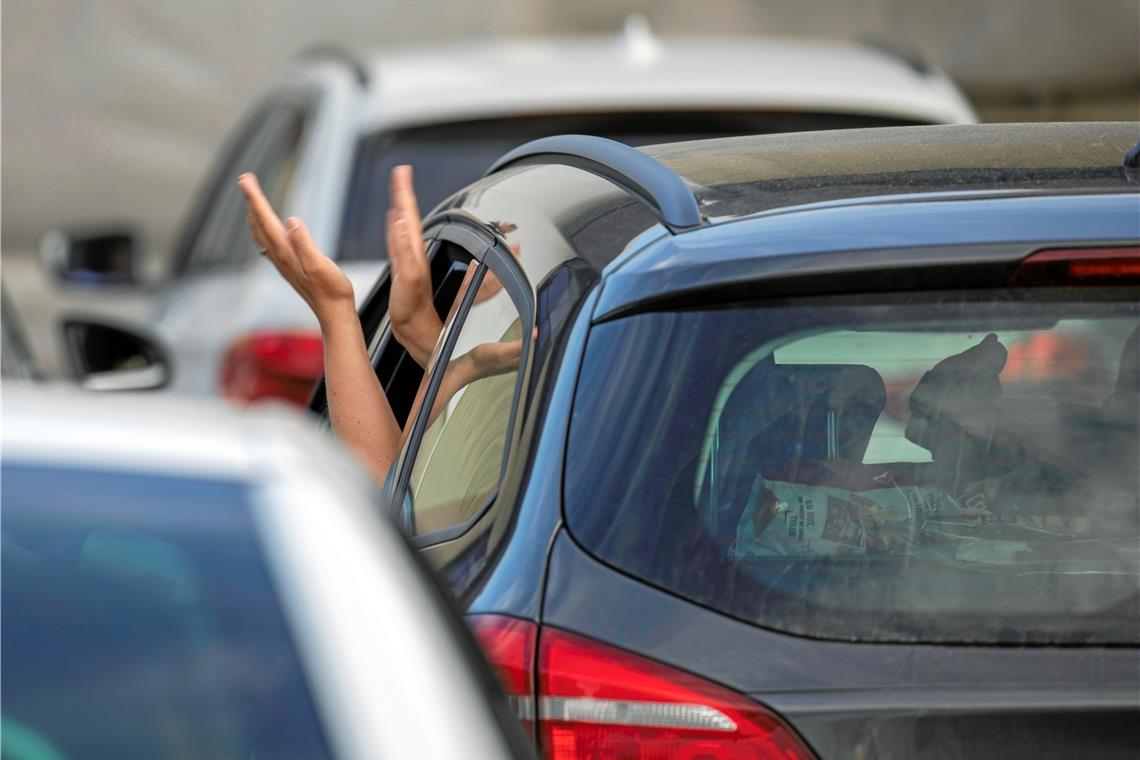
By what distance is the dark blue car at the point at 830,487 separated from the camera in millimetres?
2084

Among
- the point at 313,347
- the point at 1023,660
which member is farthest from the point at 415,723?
the point at 313,347

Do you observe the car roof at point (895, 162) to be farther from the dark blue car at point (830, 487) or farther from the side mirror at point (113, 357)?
the side mirror at point (113, 357)

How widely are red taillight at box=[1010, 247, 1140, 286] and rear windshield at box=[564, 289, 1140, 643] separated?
2 cm

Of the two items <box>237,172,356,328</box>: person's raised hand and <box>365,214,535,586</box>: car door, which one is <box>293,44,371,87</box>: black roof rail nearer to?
<box>237,172,356,328</box>: person's raised hand

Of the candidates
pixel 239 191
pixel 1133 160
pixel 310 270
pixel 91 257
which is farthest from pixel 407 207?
pixel 91 257

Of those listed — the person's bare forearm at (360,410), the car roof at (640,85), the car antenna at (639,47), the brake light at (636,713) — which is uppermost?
the car antenna at (639,47)

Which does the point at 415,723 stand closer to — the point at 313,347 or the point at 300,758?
the point at 300,758

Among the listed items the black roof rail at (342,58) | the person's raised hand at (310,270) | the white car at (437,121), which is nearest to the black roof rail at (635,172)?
the person's raised hand at (310,270)

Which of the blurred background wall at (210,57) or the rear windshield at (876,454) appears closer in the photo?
the rear windshield at (876,454)

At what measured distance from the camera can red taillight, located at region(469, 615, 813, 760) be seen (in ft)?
6.84

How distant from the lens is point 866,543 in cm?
220

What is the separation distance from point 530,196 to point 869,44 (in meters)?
4.08

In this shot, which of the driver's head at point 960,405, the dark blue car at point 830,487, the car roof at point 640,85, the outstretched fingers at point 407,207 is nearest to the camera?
the dark blue car at point 830,487

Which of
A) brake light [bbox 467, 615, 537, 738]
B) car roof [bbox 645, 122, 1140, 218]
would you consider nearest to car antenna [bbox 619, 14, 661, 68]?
car roof [bbox 645, 122, 1140, 218]
